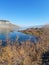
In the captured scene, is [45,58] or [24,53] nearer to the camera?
[24,53]

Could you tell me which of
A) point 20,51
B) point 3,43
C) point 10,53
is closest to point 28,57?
point 20,51

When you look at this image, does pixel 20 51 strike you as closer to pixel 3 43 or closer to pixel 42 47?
pixel 3 43

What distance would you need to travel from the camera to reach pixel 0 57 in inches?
319

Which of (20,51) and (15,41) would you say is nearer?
(20,51)

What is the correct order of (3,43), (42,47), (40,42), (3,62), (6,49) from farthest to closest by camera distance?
(40,42)
(42,47)
(3,43)
(6,49)
(3,62)

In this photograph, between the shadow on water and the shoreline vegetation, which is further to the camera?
the shadow on water

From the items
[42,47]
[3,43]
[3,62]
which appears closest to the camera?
[3,62]

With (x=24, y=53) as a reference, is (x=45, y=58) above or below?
below

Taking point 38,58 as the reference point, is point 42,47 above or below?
above

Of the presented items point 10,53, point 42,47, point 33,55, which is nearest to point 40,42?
point 42,47

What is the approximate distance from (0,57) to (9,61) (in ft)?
1.74

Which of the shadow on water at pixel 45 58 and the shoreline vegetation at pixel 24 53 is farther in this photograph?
the shadow on water at pixel 45 58

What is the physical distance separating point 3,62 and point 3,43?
1.50 meters

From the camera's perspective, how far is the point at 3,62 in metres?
7.87
